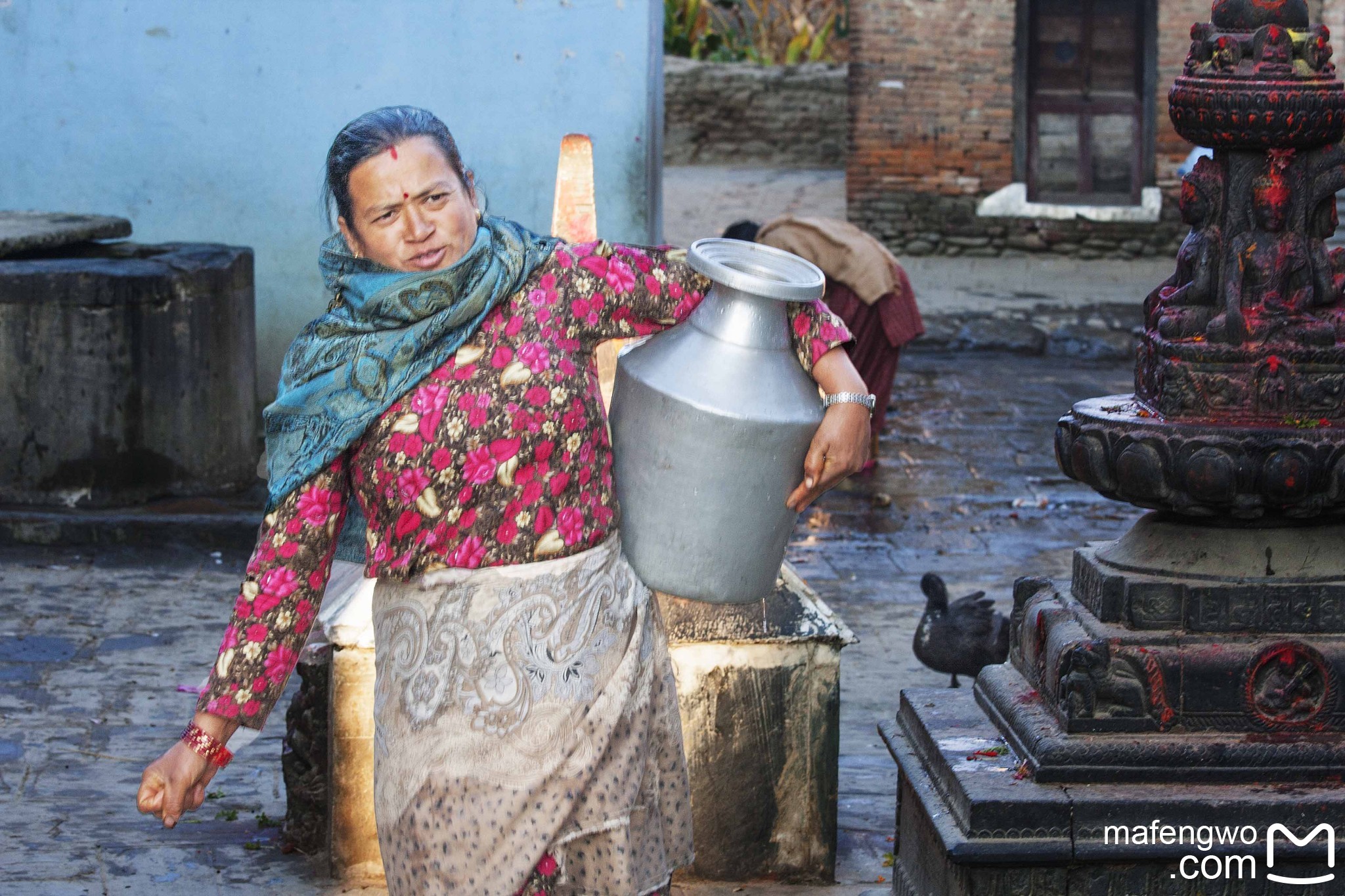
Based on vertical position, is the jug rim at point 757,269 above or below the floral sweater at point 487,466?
above

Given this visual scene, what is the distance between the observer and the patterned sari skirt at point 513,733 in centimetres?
227

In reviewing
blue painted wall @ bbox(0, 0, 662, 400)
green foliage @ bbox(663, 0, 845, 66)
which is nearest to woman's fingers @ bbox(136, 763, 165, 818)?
blue painted wall @ bbox(0, 0, 662, 400)

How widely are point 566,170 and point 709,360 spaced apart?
7.97 feet

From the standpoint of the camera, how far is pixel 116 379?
20.7 ft

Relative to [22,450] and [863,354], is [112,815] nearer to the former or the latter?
[22,450]

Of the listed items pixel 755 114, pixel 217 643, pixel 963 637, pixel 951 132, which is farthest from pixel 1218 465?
pixel 755 114

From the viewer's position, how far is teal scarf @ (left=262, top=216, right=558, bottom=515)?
7.45 ft

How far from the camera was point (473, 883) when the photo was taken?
2285 millimetres

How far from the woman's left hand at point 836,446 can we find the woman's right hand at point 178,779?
2.85ft

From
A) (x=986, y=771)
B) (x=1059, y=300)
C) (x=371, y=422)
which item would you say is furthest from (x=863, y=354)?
(x=371, y=422)

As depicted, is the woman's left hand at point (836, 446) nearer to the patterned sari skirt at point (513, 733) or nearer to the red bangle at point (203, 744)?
the patterned sari skirt at point (513, 733)

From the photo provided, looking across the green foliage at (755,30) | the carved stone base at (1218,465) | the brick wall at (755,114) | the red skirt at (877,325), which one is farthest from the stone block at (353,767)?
the green foliage at (755,30)

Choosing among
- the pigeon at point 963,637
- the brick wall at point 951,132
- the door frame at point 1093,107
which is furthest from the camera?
the door frame at point 1093,107

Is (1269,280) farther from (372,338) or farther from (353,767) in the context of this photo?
(353,767)
